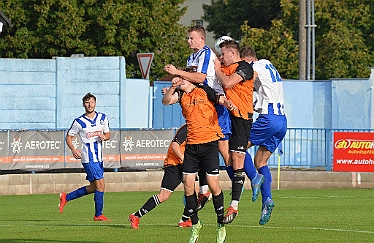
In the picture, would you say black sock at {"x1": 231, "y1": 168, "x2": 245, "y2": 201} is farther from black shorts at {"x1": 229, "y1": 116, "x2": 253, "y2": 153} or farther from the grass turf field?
→ the grass turf field

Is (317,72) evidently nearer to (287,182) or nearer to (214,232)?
(287,182)

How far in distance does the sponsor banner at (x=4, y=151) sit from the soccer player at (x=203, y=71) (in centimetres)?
1197

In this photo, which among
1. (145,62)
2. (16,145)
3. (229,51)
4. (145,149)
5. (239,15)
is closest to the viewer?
(229,51)

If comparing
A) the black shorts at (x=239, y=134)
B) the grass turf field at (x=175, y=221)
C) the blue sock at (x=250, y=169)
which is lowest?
the grass turf field at (x=175, y=221)

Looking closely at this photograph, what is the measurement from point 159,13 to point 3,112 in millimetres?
19176

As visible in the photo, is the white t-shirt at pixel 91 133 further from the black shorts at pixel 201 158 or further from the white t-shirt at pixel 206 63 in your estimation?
the black shorts at pixel 201 158

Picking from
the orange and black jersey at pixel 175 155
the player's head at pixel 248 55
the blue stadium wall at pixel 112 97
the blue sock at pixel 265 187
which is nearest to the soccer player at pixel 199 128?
the blue sock at pixel 265 187

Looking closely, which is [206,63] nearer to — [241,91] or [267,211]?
[241,91]

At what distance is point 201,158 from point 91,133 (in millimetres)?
5326

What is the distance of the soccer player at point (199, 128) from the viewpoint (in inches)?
515

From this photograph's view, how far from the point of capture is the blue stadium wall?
28.7m

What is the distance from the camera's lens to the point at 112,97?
29406mm

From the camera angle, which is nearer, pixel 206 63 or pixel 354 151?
pixel 206 63

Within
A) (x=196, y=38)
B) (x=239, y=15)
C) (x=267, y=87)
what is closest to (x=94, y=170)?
(x=267, y=87)
